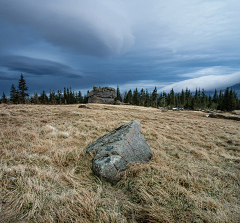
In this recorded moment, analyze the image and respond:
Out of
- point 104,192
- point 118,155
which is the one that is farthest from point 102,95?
point 104,192

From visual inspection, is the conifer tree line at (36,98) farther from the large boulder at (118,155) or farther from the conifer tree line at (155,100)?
the large boulder at (118,155)

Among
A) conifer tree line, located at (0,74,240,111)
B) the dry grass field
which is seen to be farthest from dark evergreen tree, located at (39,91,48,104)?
the dry grass field

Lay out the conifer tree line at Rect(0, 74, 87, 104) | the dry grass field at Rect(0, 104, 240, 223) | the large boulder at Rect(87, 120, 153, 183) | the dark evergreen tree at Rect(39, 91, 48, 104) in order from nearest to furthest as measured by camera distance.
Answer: the dry grass field at Rect(0, 104, 240, 223)
the large boulder at Rect(87, 120, 153, 183)
the conifer tree line at Rect(0, 74, 87, 104)
the dark evergreen tree at Rect(39, 91, 48, 104)

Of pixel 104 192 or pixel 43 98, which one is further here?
pixel 43 98

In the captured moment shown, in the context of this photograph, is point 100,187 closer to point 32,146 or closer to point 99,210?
point 99,210

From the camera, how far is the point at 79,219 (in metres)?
2.14

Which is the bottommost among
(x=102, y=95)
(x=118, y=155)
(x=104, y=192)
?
(x=104, y=192)

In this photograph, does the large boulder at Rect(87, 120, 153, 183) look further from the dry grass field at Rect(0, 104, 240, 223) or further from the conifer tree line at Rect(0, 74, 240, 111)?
the conifer tree line at Rect(0, 74, 240, 111)

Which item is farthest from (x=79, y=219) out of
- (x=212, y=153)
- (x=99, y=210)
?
(x=212, y=153)

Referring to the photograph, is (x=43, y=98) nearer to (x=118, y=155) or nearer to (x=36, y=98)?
(x=36, y=98)

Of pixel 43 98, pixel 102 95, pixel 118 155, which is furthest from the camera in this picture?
pixel 43 98

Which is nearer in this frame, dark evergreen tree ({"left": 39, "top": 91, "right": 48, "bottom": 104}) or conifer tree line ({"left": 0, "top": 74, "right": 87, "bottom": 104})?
conifer tree line ({"left": 0, "top": 74, "right": 87, "bottom": 104})

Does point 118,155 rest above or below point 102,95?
below

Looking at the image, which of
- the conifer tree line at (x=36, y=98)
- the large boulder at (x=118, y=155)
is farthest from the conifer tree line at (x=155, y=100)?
the large boulder at (x=118, y=155)
